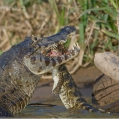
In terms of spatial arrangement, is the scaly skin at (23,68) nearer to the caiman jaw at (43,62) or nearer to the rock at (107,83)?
the caiman jaw at (43,62)

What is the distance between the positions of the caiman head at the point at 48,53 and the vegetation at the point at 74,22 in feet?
4.30

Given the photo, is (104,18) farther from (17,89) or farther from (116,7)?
(17,89)

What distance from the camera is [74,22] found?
7.15m

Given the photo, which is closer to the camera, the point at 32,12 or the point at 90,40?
the point at 90,40

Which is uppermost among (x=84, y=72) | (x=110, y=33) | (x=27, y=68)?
(x=27, y=68)

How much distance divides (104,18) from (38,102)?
125cm

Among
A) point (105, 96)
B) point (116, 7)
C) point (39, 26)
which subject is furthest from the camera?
point (39, 26)

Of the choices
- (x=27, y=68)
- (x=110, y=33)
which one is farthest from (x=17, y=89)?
(x=110, y=33)

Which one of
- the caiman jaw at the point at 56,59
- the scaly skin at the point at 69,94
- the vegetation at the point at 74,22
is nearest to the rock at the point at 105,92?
the scaly skin at the point at 69,94

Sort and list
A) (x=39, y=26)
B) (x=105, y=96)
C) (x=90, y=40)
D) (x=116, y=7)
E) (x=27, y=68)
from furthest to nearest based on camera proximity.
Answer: (x=39, y=26) → (x=90, y=40) → (x=116, y=7) → (x=105, y=96) → (x=27, y=68)

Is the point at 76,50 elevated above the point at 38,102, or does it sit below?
above

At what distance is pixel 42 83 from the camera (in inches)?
266

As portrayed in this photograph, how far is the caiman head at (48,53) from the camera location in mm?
4449

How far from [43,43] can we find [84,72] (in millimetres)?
2404
